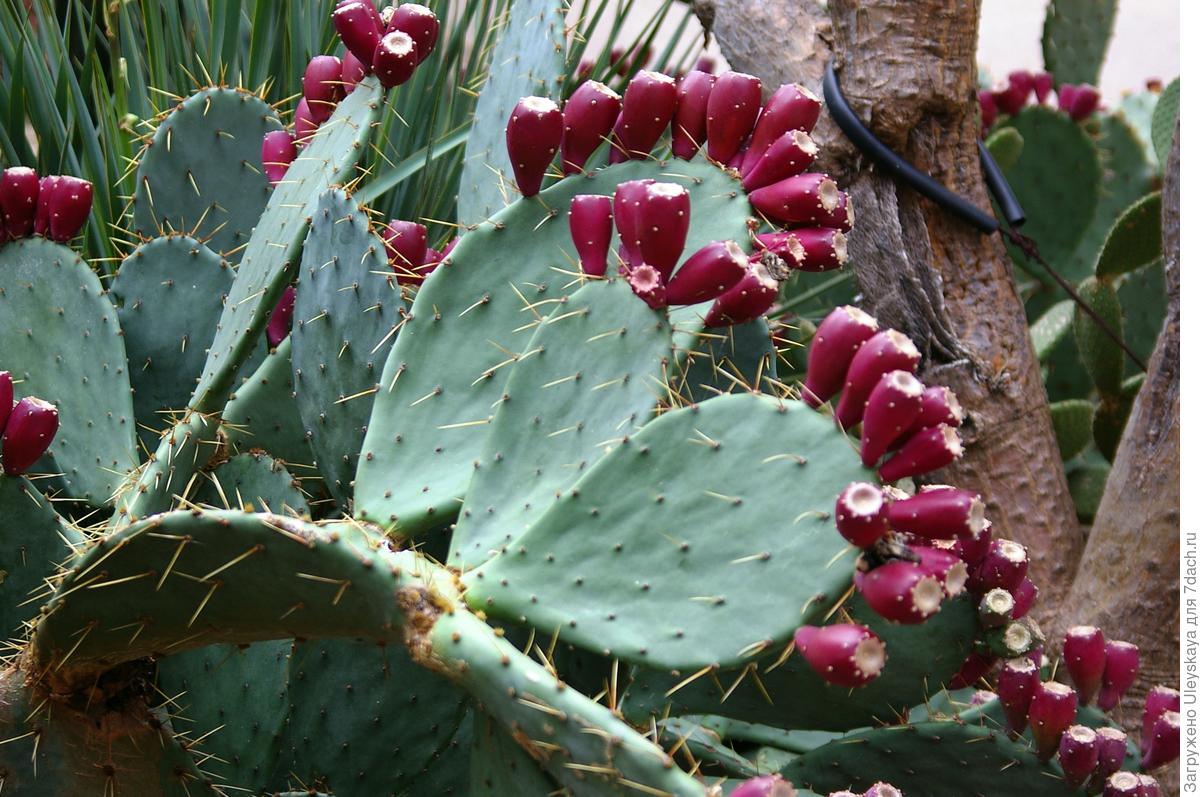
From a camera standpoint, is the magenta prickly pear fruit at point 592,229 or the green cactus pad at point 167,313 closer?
the magenta prickly pear fruit at point 592,229

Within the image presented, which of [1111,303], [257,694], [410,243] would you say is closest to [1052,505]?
[1111,303]

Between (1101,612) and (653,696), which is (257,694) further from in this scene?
(1101,612)

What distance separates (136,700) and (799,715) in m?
0.56

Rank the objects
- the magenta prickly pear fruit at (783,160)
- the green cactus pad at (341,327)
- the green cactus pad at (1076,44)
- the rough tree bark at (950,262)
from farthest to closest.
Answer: the green cactus pad at (1076,44)
the rough tree bark at (950,262)
the green cactus pad at (341,327)
the magenta prickly pear fruit at (783,160)

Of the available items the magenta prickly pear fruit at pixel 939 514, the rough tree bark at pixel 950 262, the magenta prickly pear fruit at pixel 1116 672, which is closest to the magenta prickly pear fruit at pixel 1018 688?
the magenta prickly pear fruit at pixel 1116 672

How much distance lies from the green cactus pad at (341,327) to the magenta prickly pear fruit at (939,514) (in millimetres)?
487

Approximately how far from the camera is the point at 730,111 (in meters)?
0.94

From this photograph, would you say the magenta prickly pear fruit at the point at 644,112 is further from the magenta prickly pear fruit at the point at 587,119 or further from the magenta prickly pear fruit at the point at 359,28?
the magenta prickly pear fruit at the point at 359,28

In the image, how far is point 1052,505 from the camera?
1.50 m

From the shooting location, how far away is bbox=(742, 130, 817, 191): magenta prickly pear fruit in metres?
0.91

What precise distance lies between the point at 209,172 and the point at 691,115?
0.62 meters

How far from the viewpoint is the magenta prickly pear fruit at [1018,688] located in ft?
3.12

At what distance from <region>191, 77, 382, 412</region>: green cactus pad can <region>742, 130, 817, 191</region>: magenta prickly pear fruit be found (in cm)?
36

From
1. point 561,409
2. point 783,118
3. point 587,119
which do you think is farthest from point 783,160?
point 561,409
